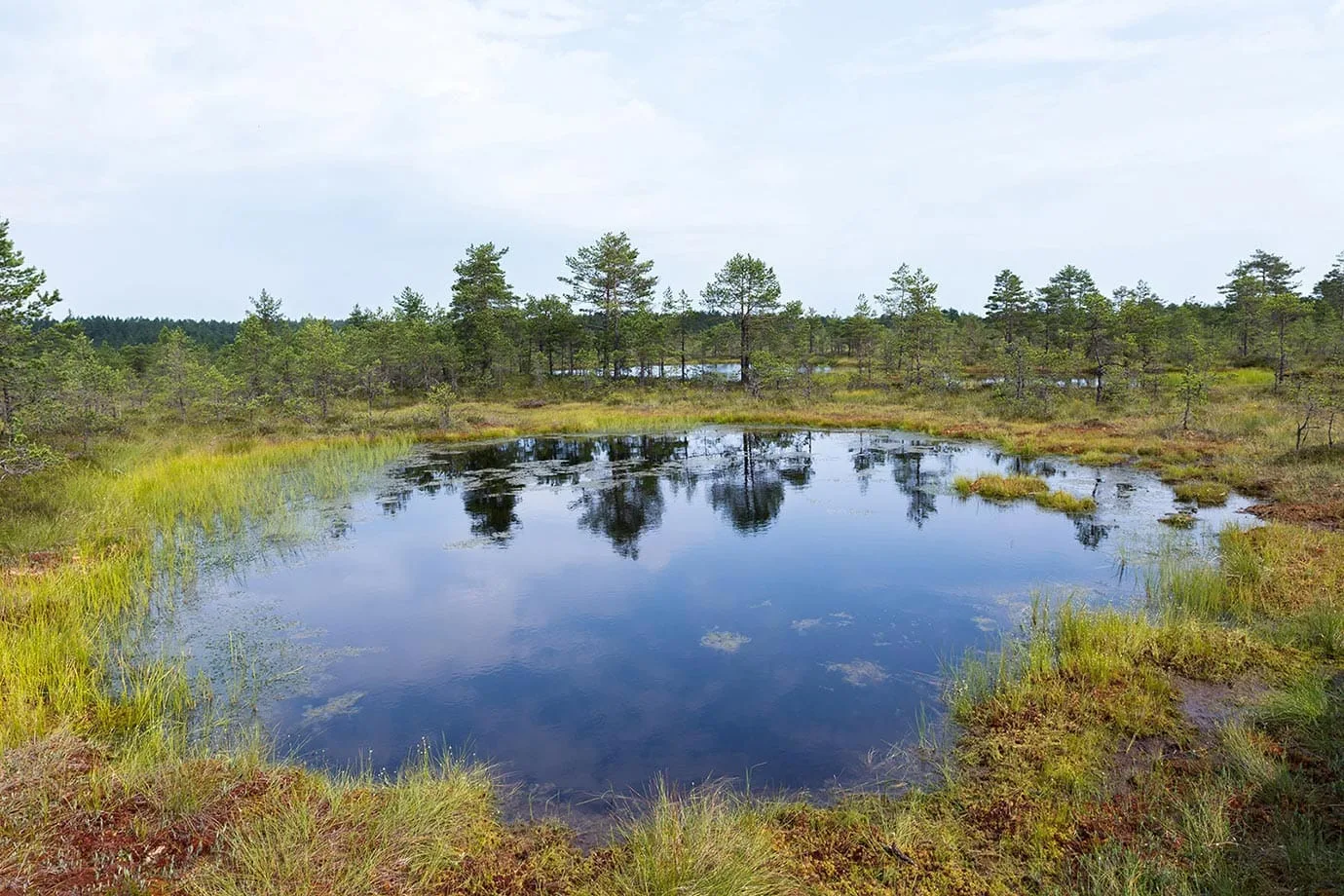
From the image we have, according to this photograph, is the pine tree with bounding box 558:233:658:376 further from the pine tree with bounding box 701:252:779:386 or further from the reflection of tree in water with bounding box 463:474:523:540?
the reflection of tree in water with bounding box 463:474:523:540

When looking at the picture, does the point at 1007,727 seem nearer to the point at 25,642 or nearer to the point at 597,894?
the point at 597,894

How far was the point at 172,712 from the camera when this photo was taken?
286 inches

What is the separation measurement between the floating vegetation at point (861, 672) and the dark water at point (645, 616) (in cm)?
3

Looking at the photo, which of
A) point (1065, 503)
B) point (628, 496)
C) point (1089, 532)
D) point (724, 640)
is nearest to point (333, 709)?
point (724, 640)

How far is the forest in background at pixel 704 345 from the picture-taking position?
108ft

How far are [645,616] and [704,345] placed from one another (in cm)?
4819

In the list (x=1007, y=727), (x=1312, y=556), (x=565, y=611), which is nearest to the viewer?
(x=1007, y=727)

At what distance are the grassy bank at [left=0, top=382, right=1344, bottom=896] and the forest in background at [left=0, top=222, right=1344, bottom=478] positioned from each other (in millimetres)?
19599

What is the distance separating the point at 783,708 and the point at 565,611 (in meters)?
4.47

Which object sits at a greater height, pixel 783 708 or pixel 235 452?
pixel 235 452

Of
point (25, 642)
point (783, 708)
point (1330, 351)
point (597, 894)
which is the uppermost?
point (1330, 351)

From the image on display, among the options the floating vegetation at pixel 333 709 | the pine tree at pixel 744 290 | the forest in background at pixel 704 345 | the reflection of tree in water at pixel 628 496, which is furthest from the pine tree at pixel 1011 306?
the floating vegetation at pixel 333 709

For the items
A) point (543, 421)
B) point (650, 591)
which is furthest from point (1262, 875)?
point (543, 421)

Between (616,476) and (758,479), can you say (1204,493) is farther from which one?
(616,476)
